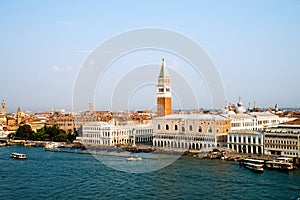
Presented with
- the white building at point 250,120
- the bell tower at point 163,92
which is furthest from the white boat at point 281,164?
the bell tower at point 163,92

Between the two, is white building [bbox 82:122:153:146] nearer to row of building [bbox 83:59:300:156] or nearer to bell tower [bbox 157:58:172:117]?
row of building [bbox 83:59:300:156]

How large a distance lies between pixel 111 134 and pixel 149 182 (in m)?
10.7

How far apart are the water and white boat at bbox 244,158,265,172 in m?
0.27

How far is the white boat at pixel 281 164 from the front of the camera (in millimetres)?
14484

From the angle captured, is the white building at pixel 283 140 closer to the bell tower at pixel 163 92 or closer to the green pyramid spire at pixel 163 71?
the bell tower at pixel 163 92

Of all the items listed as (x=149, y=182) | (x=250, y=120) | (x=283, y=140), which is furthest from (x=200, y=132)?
(x=149, y=182)

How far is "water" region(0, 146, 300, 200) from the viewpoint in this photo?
11398mm

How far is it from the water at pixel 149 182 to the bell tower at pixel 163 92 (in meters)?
7.44

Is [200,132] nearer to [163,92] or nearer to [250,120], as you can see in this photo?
[250,120]

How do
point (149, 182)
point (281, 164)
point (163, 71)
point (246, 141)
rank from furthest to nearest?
point (163, 71)
point (246, 141)
point (281, 164)
point (149, 182)

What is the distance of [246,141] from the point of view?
1831 centimetres

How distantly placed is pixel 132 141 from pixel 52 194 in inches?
507

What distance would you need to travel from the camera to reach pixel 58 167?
52.9 feet

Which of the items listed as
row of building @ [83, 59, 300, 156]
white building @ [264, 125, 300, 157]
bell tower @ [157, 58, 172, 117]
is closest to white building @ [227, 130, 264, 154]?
row of building @ [83, 59, 300, 156]
